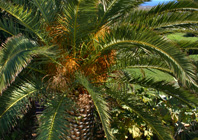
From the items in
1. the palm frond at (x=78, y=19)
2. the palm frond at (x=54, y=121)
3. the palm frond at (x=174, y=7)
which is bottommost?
the palm frond at (x=54, y=121)

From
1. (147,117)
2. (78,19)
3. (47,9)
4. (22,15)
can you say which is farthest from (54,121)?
(47,9)

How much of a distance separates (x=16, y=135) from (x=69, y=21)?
2464 millimetres

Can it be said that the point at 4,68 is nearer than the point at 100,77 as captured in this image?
Yes

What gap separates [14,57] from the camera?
233 centimetres

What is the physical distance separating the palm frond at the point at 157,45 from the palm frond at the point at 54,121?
1.00 meters

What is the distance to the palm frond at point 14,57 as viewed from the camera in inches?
86.6

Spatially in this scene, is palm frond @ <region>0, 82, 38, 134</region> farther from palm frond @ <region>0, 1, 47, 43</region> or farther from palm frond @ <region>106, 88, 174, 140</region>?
palm frond @ <region>106, 88, 174, 140</region>

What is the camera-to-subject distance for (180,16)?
312cm

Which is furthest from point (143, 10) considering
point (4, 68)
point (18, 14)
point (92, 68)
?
point (4, 68)

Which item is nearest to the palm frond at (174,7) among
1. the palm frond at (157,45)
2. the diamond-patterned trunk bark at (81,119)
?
the palm frond at (157,45)

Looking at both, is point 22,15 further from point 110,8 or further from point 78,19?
point 110,8

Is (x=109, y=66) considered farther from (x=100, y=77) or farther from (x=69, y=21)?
(x=69, y=21)

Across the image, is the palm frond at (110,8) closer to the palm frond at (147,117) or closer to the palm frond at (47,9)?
the palm frond at (47,9)

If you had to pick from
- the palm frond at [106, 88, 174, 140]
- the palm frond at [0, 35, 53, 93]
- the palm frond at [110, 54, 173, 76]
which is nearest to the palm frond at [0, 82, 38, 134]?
the palm frond at [0, 35, 53, 93]
